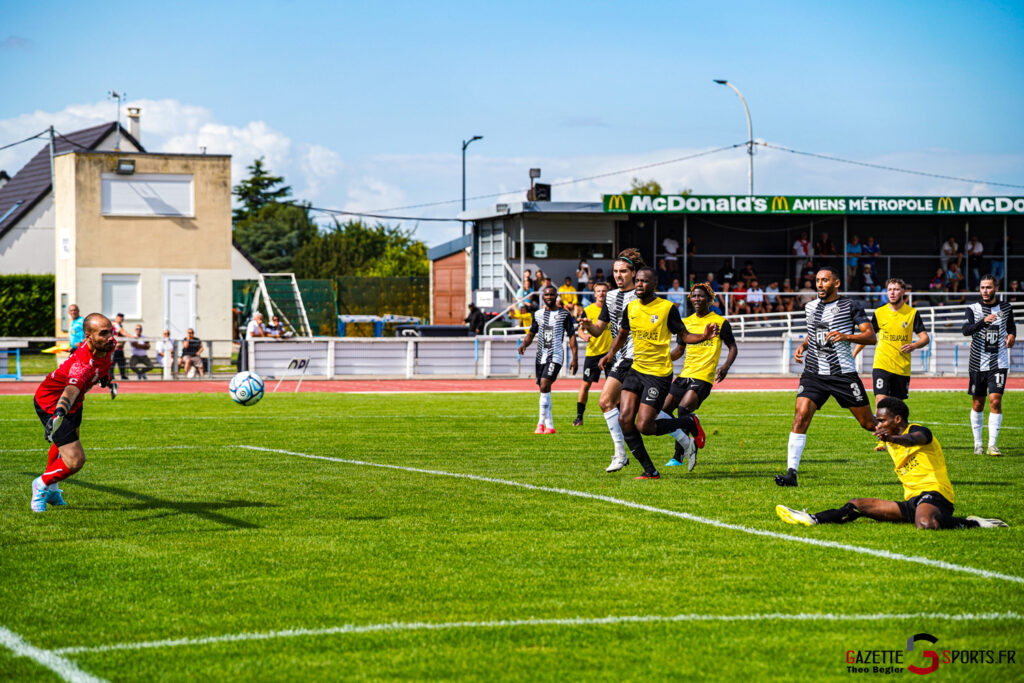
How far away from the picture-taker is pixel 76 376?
867 centimetres

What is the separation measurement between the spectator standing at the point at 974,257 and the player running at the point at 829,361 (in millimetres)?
32264

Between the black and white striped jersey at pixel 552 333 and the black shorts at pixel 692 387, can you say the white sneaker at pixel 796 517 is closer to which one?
the black shorts at pixel 692 387

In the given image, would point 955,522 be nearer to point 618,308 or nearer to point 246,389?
point 618,308

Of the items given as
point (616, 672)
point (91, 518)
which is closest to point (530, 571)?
point (616, 672)

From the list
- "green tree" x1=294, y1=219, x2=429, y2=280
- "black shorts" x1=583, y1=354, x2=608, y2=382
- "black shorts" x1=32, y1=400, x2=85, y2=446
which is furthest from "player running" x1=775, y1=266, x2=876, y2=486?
"green tree" x1=294, y1=219, x2=429, y2=280

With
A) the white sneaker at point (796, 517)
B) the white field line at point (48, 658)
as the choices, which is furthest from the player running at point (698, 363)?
the white field line at point (48, 658)

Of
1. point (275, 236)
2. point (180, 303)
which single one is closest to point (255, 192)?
point (275, 236)

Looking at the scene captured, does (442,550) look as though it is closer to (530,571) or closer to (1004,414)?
(530,571)

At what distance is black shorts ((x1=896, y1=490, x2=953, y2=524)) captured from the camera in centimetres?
795

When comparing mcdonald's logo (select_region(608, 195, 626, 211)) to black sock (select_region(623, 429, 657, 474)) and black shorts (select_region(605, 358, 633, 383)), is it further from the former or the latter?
black sock (select_region(623, 429, 657, 474))

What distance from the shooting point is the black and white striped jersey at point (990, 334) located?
13594 millimetres

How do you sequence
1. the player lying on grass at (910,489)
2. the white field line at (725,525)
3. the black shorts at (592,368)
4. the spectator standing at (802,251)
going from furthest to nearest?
the spectator standing at (802,251) → the black shorts at (592,368) → the player lying on grass at (910,489) → the white field line at (725,525)

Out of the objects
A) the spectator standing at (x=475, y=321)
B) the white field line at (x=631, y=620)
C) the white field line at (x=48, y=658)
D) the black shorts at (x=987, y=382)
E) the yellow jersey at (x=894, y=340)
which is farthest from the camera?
the spectator standing at (x=475, y=321)

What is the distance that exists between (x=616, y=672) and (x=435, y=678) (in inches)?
31.4
